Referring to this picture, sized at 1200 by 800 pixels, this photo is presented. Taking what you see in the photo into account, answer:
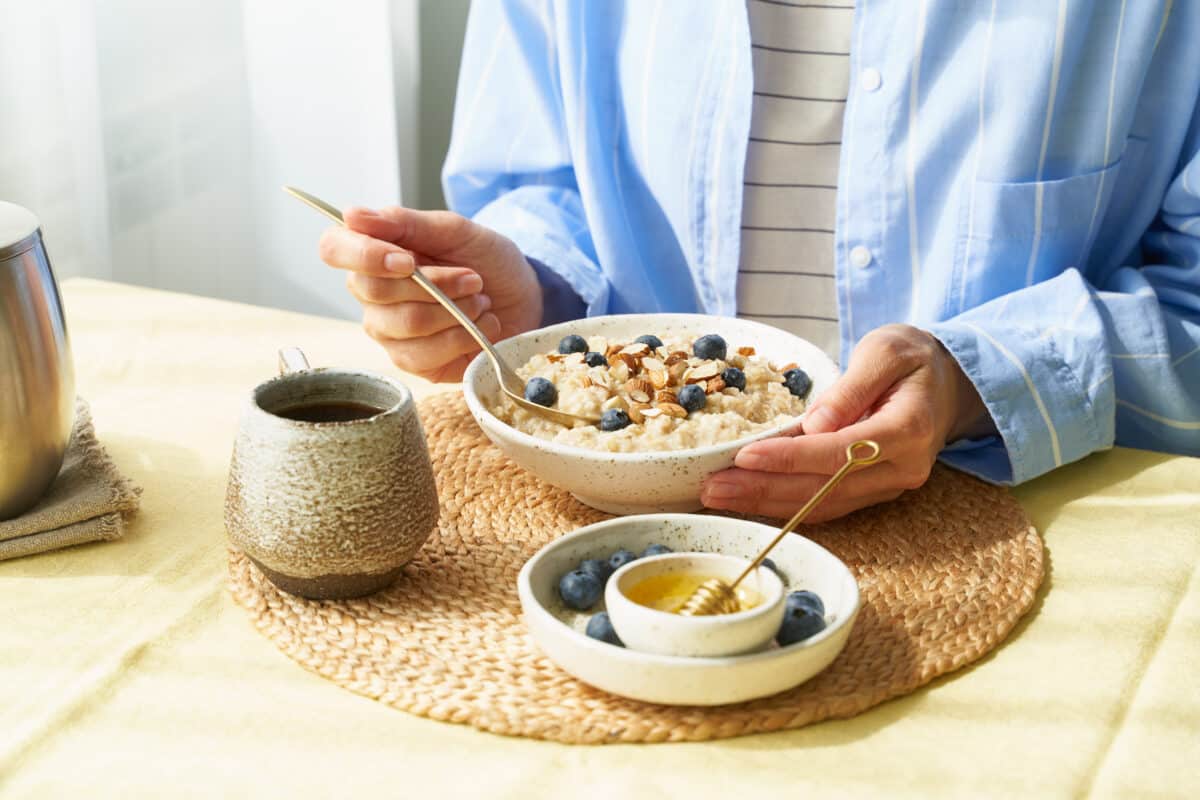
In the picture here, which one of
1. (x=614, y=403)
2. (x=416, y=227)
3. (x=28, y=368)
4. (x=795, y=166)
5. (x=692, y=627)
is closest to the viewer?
(x=692, y=627)

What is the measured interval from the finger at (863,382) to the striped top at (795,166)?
1.31ft

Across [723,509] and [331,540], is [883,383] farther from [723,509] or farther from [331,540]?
[331,540]

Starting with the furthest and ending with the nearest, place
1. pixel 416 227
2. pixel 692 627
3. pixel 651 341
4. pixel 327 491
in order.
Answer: pixel 416 227 → pixel 651 341 → pixel 327 491 → pixel 692 627

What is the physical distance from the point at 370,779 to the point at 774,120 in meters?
0.95

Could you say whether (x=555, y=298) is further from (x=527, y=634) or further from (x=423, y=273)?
(x=527, y=634)

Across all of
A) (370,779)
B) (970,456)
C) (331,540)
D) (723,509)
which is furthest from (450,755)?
(970,456)

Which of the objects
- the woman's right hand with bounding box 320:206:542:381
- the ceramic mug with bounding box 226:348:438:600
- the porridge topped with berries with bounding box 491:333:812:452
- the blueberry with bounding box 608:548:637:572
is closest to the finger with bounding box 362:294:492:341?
the woman's right hand with bounding box 320:206:542:381

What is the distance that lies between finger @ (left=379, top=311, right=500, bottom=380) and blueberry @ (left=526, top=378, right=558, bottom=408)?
197 mm

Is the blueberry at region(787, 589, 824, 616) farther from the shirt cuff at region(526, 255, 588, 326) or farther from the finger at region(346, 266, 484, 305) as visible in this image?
the shirt cuff at region(526, 255, 588, 326)

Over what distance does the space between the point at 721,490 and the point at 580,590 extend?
0.59 ft

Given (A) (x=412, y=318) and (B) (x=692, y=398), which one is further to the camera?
(A) (x=412, y=318)

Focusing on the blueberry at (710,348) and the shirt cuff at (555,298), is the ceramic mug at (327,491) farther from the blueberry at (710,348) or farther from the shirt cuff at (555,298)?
the shirt cuff at (555,298)

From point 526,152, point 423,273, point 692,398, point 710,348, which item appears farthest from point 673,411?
point 526,152

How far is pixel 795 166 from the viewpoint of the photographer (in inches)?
57.5
